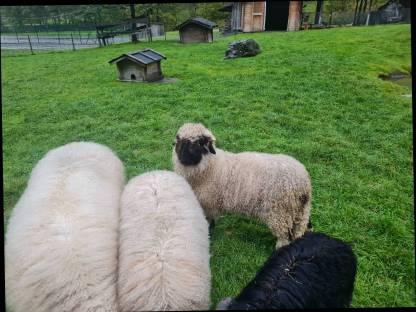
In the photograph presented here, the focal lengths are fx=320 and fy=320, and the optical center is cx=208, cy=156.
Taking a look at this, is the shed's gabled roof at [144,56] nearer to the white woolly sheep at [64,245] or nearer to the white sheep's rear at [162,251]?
the white woolly sheep at [64,245]

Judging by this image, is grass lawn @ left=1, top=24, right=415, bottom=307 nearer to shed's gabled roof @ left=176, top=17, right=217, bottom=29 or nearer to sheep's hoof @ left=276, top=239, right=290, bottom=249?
sheep's hoof @ left=276, top=239, right=290, bottom=249

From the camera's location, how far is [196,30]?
3.46 m

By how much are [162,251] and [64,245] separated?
655mm

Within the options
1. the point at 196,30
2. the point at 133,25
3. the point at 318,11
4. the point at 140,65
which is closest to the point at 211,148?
the point at 196,30

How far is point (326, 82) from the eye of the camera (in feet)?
14.7

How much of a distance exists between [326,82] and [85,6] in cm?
327

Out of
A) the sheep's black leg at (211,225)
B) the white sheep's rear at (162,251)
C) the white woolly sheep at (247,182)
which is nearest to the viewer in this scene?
the white sheep's rear at (162,251)

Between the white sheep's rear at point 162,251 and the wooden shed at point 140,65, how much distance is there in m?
2.29

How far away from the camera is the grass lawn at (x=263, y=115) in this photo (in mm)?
3299

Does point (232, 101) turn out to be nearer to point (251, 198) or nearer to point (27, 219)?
point (251, 198)

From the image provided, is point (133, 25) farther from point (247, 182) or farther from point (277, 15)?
point (247, 182)

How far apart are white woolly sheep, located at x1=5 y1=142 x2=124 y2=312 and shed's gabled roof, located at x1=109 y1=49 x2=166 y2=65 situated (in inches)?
81.2

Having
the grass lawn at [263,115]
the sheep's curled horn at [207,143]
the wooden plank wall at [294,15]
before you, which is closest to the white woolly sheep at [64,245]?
the sheep's curled horn at [207,143]

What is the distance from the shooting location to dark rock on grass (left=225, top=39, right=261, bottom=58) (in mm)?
4051
